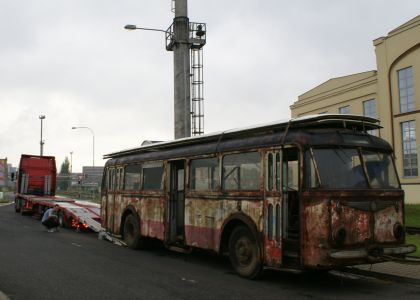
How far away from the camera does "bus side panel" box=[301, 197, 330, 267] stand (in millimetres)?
7809

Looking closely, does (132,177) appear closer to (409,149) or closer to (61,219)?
(61,219)

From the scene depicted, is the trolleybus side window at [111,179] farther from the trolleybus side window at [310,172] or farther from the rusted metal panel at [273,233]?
the trolleybus side window at [310,172]

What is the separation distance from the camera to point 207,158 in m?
10.8

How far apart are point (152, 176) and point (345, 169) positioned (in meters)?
6.08

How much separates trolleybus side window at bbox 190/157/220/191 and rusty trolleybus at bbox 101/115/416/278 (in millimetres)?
22

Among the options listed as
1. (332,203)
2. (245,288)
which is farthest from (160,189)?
(332,203)

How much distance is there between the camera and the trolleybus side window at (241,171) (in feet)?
30.5

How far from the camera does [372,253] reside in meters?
8.05

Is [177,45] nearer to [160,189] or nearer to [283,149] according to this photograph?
[160,189]

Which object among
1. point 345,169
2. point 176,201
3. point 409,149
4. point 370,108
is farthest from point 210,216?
point 370,108

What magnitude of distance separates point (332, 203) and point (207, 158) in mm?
3540

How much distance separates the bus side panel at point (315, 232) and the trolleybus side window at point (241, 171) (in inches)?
56.6

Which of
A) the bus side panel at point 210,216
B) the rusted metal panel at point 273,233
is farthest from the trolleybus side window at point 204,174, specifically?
the rusted metal panel at point 273,233

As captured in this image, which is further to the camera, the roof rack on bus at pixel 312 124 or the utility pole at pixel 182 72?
the utility pole at pixel 182 72
